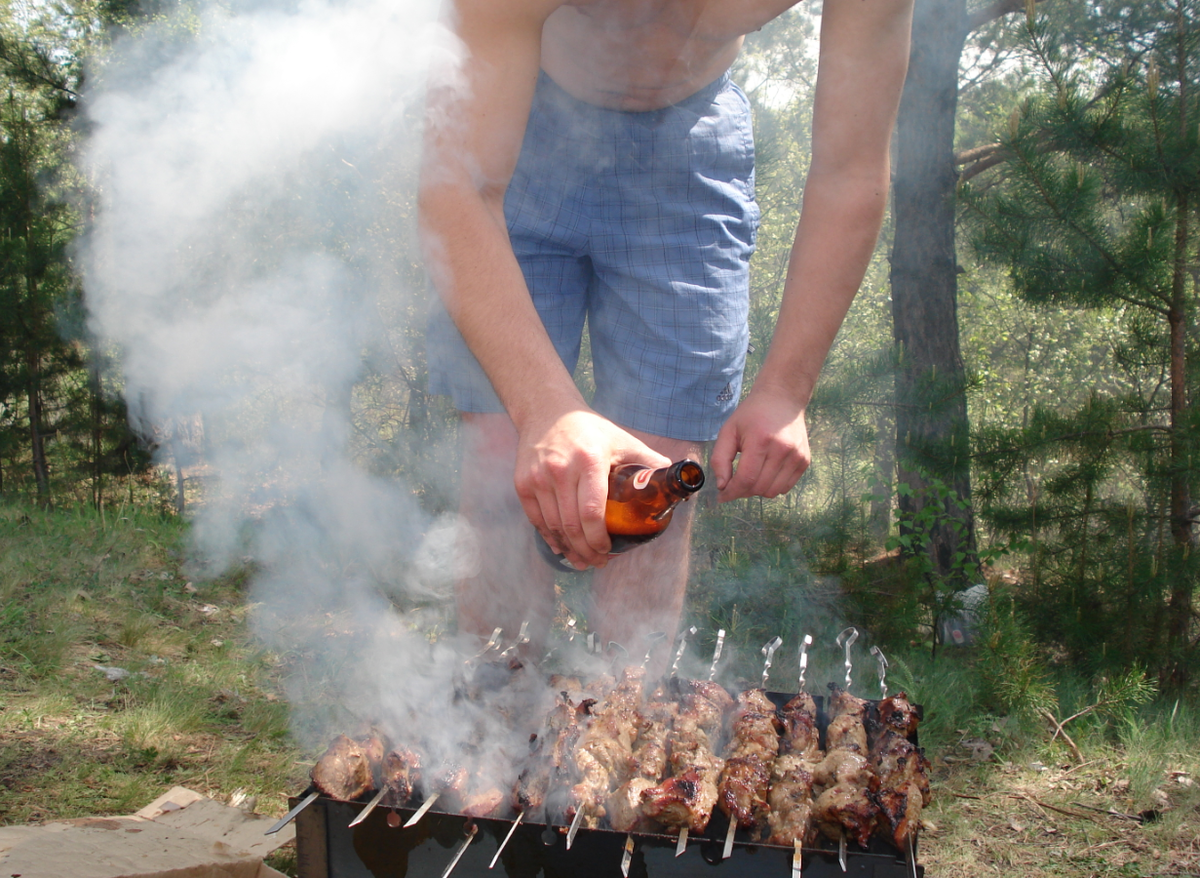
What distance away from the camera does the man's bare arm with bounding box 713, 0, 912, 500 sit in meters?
1.86

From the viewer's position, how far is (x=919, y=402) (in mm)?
3914

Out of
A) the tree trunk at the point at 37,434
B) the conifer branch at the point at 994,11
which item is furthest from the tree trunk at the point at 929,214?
the tree trunk at the point at 37,434

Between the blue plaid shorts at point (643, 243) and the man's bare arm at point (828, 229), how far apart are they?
33cm

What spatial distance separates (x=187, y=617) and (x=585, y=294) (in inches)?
96.2

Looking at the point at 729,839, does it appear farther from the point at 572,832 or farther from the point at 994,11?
the point at 994,11

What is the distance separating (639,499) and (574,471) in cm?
16

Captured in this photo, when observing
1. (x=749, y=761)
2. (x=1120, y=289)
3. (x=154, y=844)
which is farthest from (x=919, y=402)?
(x=154, y=844)

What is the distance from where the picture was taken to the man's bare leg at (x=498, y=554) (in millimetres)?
2293

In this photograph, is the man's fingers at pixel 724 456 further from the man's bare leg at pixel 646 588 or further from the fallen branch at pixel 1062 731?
the fallen branch at pixel 1062 731

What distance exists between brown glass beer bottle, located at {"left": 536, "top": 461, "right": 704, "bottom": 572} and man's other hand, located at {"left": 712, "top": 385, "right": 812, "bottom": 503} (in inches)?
15.8

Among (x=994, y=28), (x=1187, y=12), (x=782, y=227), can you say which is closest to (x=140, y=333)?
(x=1187, y=12)

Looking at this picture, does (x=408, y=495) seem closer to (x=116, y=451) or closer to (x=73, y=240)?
(x=116, y=451)

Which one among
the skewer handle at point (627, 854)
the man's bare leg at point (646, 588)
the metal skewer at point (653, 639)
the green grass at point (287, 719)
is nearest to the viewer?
the skewer handle at point (627, 854)

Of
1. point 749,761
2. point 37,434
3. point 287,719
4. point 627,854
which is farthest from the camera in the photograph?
point 37,434
